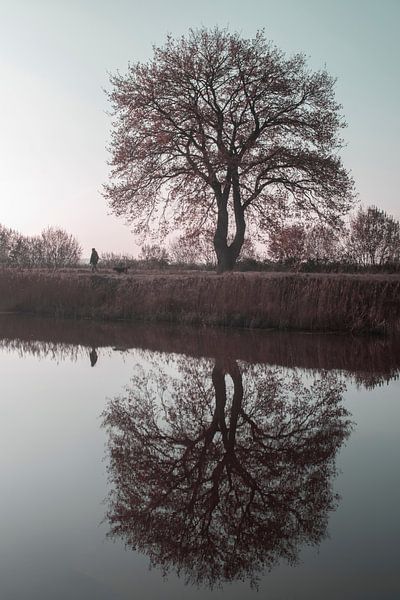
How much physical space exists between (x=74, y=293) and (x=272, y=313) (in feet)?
24.5

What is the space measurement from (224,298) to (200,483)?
38.6ft

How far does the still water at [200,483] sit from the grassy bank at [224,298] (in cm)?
498

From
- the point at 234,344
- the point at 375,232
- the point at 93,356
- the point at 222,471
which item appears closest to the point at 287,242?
the point at 234,344

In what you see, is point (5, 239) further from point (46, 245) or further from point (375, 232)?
point (375, 232)

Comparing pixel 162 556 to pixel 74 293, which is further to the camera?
pixel 74 293

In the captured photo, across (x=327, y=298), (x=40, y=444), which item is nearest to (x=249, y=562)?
(x=40, y=444)

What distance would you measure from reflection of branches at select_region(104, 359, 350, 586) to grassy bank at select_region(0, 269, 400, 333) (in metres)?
6.61

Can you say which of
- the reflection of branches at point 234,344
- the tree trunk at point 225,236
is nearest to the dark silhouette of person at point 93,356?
the reflection of branches at point 234,344

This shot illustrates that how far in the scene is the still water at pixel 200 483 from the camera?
3.48 metres

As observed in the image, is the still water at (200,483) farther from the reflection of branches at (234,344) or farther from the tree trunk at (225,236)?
the tree trunk at (225,236)

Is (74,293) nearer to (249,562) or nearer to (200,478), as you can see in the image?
(200,478)

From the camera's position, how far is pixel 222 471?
16.9 ft

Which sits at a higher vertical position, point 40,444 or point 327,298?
point 327,298

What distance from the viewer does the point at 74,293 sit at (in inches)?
784
